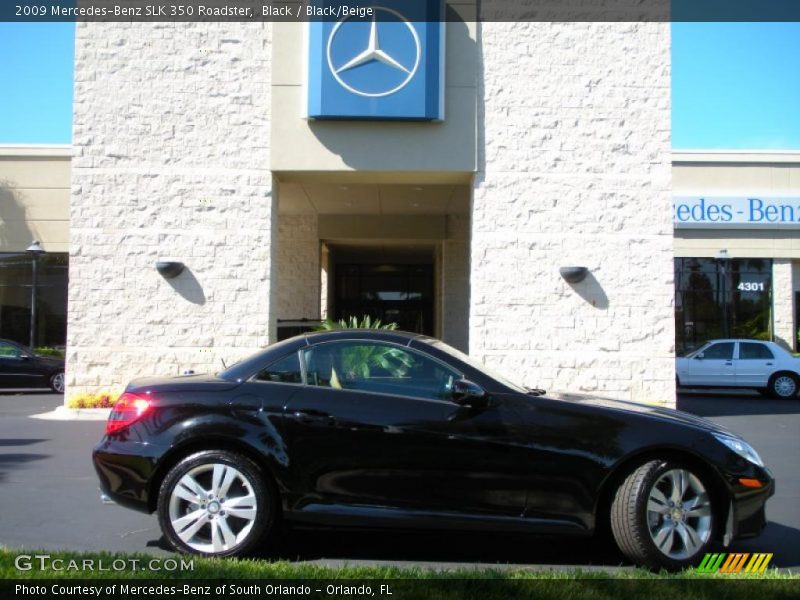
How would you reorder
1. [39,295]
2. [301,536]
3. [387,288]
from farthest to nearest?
1. [387,288]
2. [39,295]
3. [301,536]

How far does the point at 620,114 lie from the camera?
1293cm

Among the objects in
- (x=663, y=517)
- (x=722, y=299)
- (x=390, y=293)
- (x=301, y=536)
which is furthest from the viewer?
(x=722, y=299)

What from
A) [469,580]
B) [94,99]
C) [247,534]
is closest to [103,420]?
[94,99]

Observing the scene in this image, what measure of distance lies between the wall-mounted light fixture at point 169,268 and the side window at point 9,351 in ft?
25.4

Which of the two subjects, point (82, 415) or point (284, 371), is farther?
point (82, 415)

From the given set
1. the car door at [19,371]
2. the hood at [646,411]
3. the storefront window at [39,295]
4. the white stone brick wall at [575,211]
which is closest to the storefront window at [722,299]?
the white stone brick wall at [575,211]

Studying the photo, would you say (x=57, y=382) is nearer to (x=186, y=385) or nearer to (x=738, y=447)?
(x=186, y=385)

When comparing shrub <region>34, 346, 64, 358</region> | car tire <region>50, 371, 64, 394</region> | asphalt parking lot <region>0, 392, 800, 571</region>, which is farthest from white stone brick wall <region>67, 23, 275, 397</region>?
shrub <region>34, 346, 64, 358</region>

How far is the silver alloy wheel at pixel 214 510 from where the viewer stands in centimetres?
495

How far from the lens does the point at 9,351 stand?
717 inches

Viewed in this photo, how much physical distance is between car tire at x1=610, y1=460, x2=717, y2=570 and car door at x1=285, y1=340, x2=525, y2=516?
688 millimetres

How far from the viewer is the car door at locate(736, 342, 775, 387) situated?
61.4 feet

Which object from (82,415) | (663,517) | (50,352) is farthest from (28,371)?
(663,517)

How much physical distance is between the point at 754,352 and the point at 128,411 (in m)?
17.4
